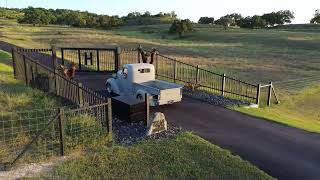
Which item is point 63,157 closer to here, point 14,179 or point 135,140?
point 14,179

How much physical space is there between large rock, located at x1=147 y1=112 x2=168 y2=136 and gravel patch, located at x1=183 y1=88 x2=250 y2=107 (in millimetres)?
5107

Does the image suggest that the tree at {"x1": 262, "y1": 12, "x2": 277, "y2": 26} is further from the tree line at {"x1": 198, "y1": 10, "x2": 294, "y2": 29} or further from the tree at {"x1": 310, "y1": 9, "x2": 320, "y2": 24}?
the tree at {"x1": 310, "y1": 9, "x2": 320, "y2": 24}

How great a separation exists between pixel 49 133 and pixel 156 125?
11.3 feet

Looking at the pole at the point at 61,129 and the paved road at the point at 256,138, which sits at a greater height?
the pole at the point at 61,129

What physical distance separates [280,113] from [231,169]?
844cm

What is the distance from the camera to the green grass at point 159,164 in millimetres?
9539

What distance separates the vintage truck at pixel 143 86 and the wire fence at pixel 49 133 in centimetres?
388

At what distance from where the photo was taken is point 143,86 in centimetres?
1647

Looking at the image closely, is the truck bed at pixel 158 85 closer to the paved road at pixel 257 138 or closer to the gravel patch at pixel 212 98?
the paved road at pixel 257 138

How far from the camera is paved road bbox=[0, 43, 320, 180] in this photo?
35.4 feet

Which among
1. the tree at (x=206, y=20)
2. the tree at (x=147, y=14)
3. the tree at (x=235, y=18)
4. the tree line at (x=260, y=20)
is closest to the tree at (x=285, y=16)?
the tree line at (x=260, y=20)

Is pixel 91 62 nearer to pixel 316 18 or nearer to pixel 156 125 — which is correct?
pixel 156 125

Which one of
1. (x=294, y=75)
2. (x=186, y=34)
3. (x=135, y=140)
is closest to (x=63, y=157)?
(x=135, y=140)

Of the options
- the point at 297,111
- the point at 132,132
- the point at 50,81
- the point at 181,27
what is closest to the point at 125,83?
the point at 50,81
